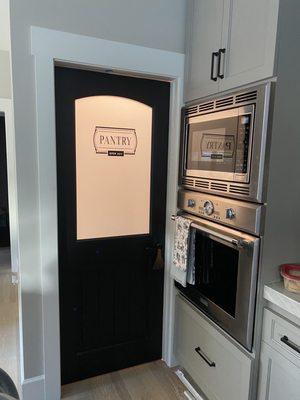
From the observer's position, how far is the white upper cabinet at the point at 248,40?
1.29 meters

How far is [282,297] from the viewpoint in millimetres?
1316

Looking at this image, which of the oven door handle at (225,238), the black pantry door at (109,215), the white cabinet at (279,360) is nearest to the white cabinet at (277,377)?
the white cabinet at (279,360)

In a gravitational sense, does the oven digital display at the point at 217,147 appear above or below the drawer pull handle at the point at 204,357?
above

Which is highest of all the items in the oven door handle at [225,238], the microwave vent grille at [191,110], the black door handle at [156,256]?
the microwave vent grille at [191,110]

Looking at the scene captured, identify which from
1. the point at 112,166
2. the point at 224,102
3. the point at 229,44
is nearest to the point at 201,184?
the point at 224,102

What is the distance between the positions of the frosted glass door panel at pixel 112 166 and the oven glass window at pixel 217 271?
1.54 ft

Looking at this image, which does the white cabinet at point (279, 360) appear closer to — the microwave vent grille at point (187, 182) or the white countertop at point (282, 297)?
the white countertop at point (282, 297)

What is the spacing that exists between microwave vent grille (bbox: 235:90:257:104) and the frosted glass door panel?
0.67m

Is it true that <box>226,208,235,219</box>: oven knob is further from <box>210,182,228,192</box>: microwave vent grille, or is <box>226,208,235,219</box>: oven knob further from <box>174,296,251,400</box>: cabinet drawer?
<box>174,296,251,400</box>: cabinet drawer

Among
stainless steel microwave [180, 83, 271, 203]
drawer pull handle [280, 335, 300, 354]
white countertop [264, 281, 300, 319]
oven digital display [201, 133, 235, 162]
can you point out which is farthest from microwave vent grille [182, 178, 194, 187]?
drawer pull handle [280, 335, 300, 354]

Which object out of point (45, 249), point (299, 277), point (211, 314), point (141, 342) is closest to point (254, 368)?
point (211, 314)

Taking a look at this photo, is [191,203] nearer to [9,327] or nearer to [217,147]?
[217,147]

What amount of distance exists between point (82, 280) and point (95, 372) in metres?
0.67

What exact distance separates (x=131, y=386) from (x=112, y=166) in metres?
1.44
